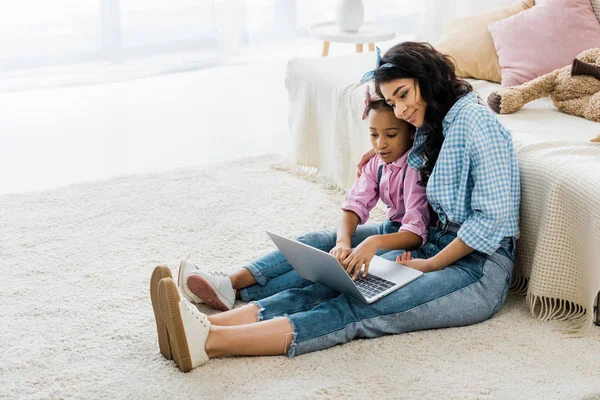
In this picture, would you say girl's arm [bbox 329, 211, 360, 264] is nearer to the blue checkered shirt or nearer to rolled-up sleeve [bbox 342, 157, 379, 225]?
rolled-up sleeve [bbox 342, 157, 379, 225]

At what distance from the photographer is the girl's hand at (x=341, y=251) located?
1873 mm

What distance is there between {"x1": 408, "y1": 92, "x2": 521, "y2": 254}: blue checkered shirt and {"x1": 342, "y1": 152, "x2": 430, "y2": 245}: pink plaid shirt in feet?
0.30

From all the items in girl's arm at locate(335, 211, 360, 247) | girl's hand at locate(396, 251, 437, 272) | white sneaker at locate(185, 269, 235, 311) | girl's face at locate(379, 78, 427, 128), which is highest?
girl's face at locate(379, 78, 427, 128)

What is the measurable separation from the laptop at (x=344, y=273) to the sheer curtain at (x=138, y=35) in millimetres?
2637

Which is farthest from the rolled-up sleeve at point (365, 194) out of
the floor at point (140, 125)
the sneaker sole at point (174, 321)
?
the floor at point (140, 125)

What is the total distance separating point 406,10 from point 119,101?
1.97 meters

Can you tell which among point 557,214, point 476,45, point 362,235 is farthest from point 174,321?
point 476,45

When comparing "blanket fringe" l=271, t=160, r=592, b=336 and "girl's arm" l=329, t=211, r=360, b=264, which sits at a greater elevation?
"girl's arm" l=329, t=211, r=360, b=264

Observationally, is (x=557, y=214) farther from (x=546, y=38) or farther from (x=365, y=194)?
(x=546, y=38)

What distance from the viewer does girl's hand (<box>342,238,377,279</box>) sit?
6.02ft

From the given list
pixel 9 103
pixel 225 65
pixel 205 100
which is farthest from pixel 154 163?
pixel 225 65

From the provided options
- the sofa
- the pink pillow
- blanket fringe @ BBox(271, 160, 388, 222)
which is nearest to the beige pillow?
the pink pillow

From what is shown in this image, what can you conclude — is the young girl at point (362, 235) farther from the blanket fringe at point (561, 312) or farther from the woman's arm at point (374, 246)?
the blanket fringe at point (561, 312)

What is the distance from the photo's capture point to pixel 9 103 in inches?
153
